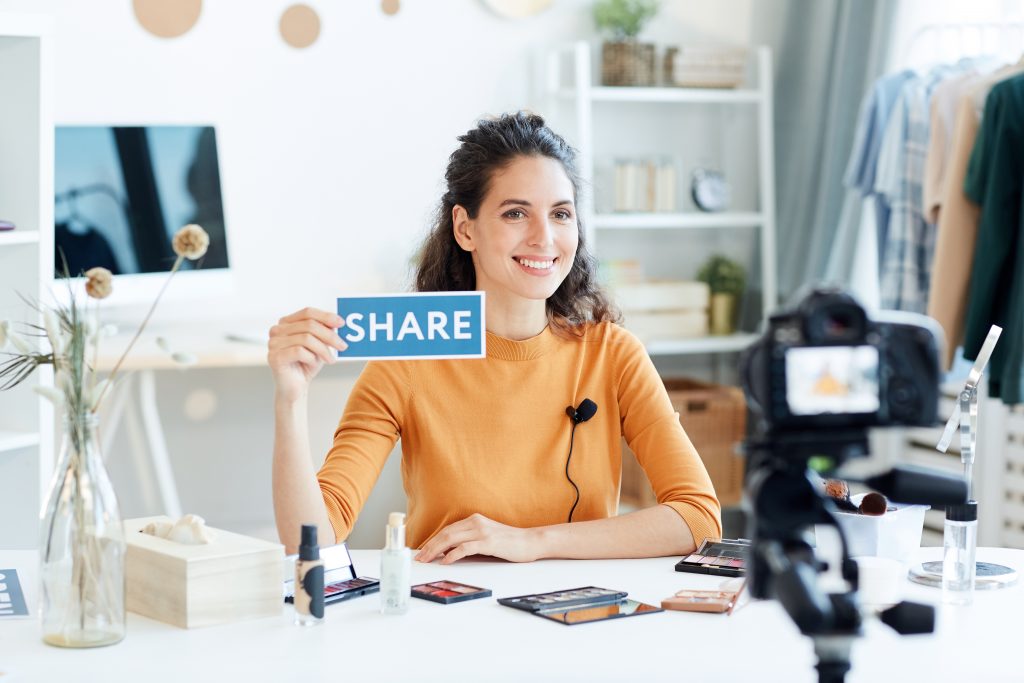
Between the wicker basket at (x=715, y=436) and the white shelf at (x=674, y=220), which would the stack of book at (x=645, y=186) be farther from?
the wicker basket at (x=715, y=436)

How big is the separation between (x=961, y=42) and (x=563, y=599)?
9.27 ft

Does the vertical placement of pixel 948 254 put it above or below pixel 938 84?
below

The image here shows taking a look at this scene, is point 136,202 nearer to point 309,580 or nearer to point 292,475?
point 292,475

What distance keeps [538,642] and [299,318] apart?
0.61m

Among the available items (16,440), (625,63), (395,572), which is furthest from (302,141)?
(395,572)

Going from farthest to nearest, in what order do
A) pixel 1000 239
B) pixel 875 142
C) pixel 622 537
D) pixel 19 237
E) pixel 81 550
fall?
pixel 875 142 < pixel 1000 239 < pixel 19 237 < pixel 622 537 < pixel 81 550

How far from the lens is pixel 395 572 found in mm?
1572

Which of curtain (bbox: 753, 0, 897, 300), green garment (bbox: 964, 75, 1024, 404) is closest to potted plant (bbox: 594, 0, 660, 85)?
curtain (bbox: 753, 0, 897, 300)

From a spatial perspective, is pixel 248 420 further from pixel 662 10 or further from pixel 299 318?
pixel 299 318

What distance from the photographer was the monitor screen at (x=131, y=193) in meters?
3.33

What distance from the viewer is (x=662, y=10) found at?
14.8 ft

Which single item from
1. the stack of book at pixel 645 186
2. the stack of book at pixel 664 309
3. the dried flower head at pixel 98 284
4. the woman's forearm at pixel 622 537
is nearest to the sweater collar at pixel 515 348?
the woman's forearm at pixel 622 537

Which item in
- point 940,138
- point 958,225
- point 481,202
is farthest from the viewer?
point 940,138

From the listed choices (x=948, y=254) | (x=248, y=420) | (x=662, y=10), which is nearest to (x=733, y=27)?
(x=662, y=10)
